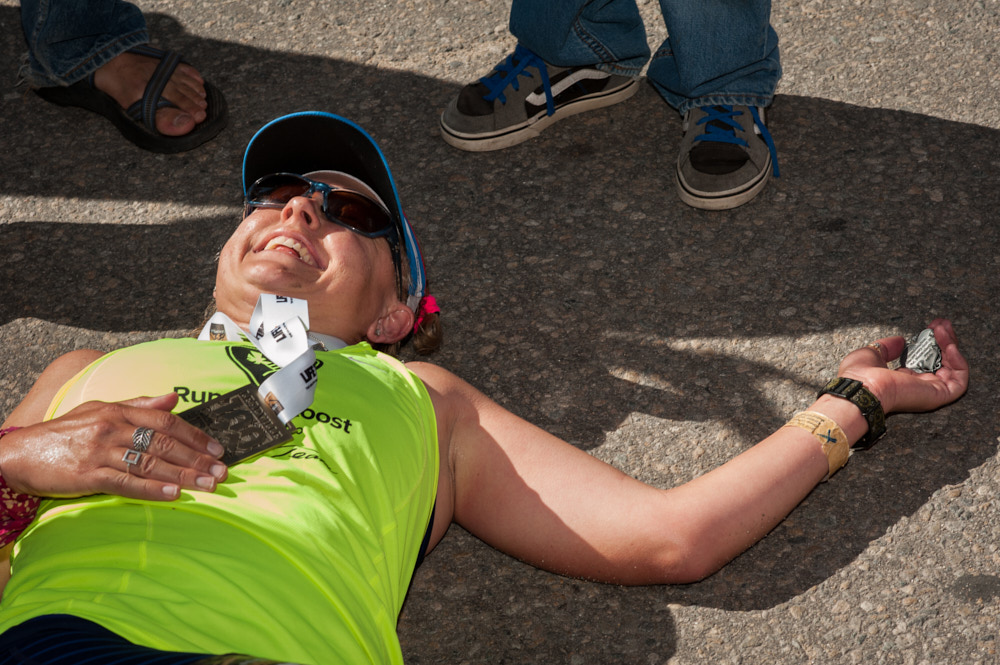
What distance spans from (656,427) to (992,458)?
977 millimetres

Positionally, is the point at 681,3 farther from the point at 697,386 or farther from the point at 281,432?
the point at 281,432

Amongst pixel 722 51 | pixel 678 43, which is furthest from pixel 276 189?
pixel 722 51

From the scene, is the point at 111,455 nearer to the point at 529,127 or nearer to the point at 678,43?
the point at 529,127

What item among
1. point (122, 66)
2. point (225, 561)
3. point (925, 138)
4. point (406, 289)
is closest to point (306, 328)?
point (406, 289)

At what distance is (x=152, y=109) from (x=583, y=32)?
6.20ft

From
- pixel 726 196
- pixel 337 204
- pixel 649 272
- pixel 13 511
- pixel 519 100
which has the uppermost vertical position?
pixel 337 204

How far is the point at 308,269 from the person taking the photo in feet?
8.02

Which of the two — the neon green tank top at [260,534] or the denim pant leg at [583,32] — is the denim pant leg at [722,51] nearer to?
the denim pant leg at [583,32]

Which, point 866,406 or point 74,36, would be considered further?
point 74,36

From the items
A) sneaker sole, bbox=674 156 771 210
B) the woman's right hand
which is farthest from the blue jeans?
the woman's right hand

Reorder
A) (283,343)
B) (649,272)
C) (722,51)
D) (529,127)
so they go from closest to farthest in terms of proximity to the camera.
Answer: (283,343) → (649,272) → (722,51) → (529,127)

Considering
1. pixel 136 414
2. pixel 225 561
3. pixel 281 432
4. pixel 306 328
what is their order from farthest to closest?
pixel 306 328, pixel 281 432, pixel 136 414, pixel 225 561

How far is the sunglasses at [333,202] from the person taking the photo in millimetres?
2609

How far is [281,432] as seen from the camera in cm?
196
